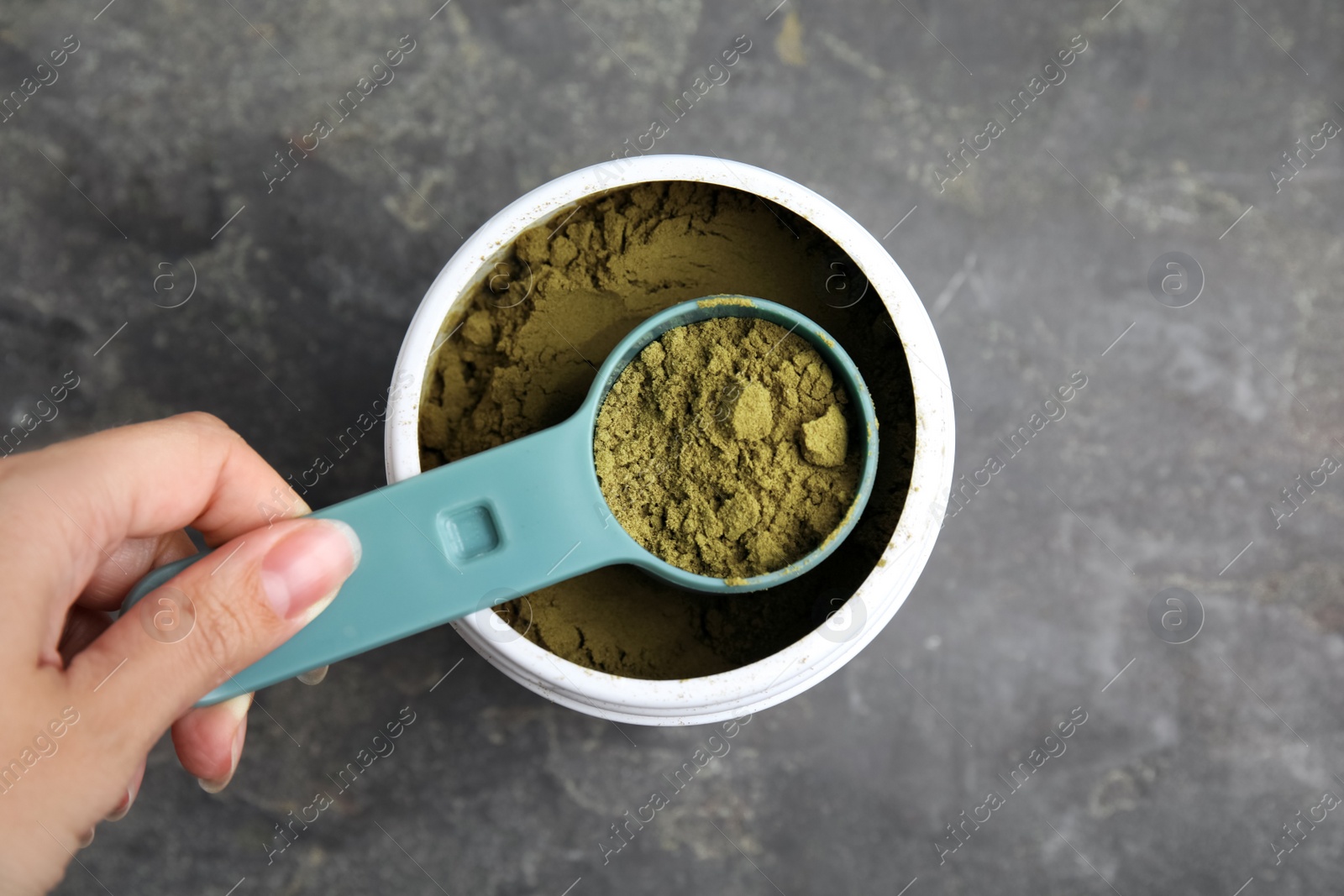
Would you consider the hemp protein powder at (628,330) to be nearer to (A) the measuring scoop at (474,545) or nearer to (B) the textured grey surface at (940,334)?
(A) the measuring scoop at (474,545)

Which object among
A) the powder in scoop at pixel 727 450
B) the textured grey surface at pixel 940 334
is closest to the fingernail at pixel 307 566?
the powder in scoop at pixel 727 450

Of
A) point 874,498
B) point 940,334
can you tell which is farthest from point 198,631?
point 940,334

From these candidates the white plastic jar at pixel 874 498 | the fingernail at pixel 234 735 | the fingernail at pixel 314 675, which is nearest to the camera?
the white plastic jar at pixel 874 498

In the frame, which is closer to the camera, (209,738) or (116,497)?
(116,497)

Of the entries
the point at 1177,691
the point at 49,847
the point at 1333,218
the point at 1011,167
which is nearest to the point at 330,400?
the point at 49,847

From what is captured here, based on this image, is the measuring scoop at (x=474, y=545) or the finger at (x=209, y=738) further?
the finger at (x=209, y=738)

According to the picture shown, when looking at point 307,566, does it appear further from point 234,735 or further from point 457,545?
point 234,735

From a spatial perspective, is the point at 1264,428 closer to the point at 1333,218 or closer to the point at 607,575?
the point at 1333,218
